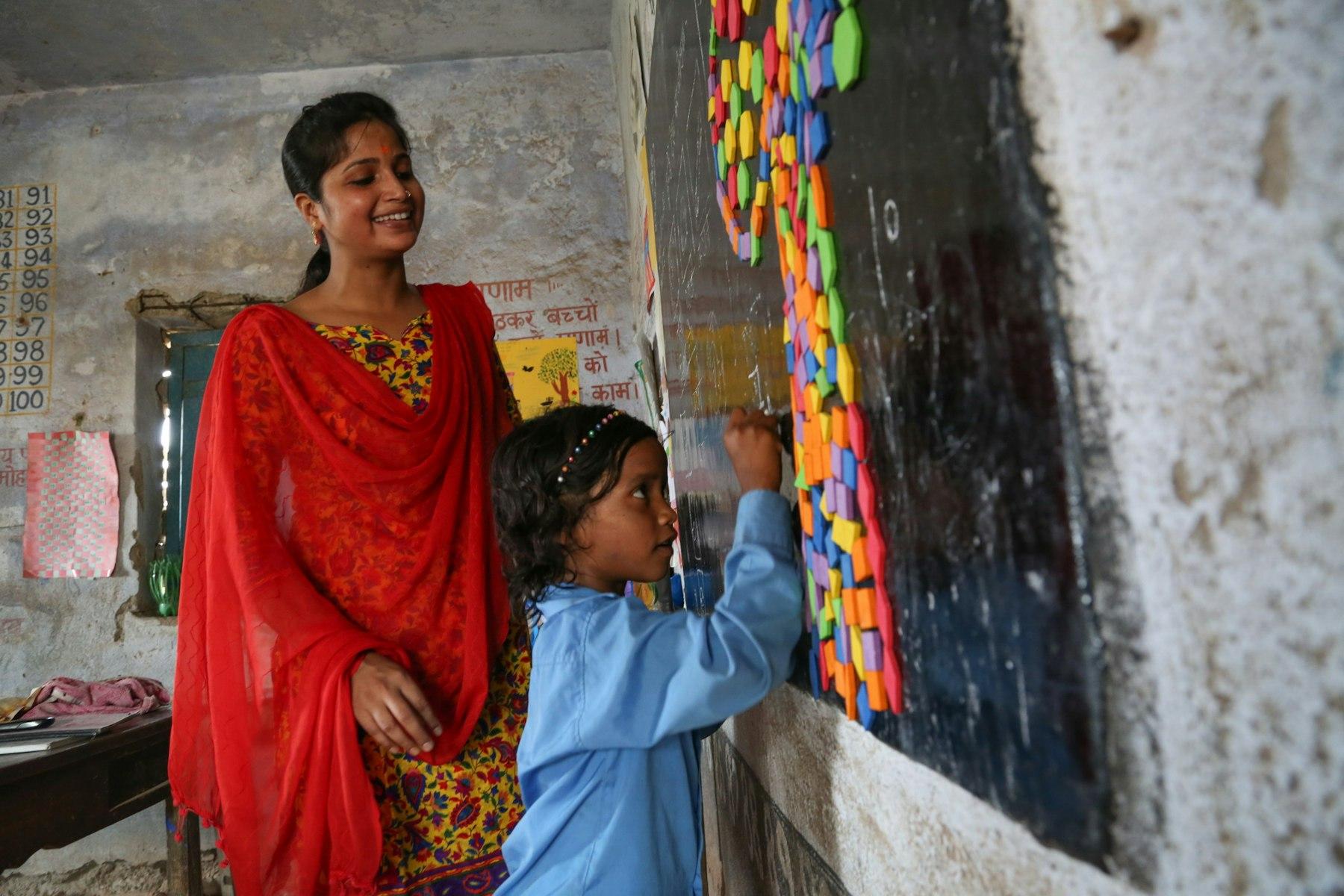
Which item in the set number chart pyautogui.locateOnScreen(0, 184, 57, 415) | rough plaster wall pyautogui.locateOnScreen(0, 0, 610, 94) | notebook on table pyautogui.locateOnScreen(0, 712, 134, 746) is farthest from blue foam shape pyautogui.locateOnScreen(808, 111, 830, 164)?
number chart pyautogui.locateOnScreen(0, 184, 57, 415)

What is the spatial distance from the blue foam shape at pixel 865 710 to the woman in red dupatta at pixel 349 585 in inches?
25.6

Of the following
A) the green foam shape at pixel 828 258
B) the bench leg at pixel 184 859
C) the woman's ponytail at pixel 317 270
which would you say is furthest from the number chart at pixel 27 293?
the green foam shape at pixel 828 258

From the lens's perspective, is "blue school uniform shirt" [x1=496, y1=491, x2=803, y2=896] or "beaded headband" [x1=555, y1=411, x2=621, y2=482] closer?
"blue school uniform shirt" [x1=496, y1=491, x2=803, y2=896]

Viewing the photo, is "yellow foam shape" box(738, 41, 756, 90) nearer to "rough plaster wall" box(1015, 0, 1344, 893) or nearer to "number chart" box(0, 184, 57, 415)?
"rough plaster wall" box(1015, 0, 1344, 893)

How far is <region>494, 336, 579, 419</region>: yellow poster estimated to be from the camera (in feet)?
10.1

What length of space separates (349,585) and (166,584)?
2.38 m

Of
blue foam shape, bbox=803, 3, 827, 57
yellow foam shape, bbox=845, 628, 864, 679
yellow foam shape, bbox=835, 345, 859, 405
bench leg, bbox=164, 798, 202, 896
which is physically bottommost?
bench leg, bbox=164, 798, 202, 896

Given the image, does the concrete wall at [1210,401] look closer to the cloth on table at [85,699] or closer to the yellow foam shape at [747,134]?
the yellow foam shape at [747,134]

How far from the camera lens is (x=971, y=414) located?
304mm

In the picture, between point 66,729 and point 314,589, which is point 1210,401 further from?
point 66,729

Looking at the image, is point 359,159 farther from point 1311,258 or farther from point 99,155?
point 99,155

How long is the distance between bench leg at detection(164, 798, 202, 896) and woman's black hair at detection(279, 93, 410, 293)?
2151mm

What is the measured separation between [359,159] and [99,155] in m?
2.90

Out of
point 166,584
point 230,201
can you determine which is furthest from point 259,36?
point 166,584
